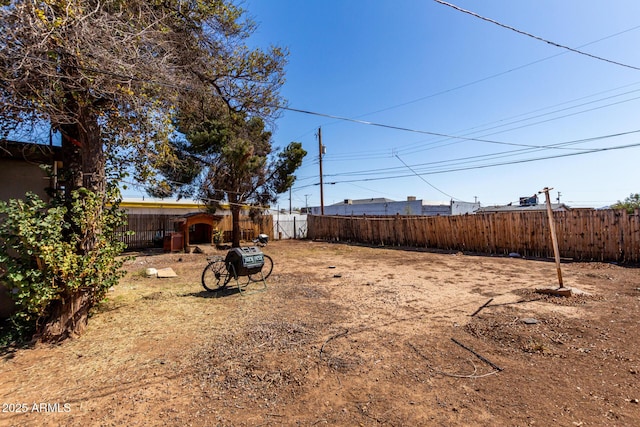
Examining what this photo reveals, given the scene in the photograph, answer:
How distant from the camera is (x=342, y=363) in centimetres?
305

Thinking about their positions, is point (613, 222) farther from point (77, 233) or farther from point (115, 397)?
point (77, 233)

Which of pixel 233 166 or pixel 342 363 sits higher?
pixel 233 166

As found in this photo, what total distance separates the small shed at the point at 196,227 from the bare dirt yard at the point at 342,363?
7.92m

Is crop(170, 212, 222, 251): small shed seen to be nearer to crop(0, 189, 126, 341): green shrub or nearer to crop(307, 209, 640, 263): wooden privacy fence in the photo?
crop(307, 209, 640, 263): wooden privacy fence

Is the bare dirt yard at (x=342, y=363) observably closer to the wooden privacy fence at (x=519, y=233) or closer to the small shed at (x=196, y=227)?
the wooden privacy fence at (x=519, y=233)

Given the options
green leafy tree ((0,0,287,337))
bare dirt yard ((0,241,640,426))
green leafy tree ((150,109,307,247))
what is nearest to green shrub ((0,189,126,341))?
green leafy tree ((0,0,287,337))

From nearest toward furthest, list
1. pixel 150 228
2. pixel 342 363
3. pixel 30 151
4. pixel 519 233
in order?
pixel 342 363
pixel 30 151
pixel 519 233
pixel 150 228

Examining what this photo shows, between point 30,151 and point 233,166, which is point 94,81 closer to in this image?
point 30,151

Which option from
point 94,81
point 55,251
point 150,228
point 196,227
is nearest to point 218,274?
point 55,251

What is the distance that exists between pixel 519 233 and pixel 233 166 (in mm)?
11746

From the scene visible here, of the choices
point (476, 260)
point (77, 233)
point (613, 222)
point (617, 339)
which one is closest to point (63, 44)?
point (77, 233)

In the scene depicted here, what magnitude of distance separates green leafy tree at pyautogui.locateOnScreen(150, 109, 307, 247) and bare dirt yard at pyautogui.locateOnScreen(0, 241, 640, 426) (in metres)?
8.62

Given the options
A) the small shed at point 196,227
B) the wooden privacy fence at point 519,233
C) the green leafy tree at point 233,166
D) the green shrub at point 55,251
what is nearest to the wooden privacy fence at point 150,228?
the small shed at point 196,227

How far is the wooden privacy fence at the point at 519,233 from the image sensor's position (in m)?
8.21
